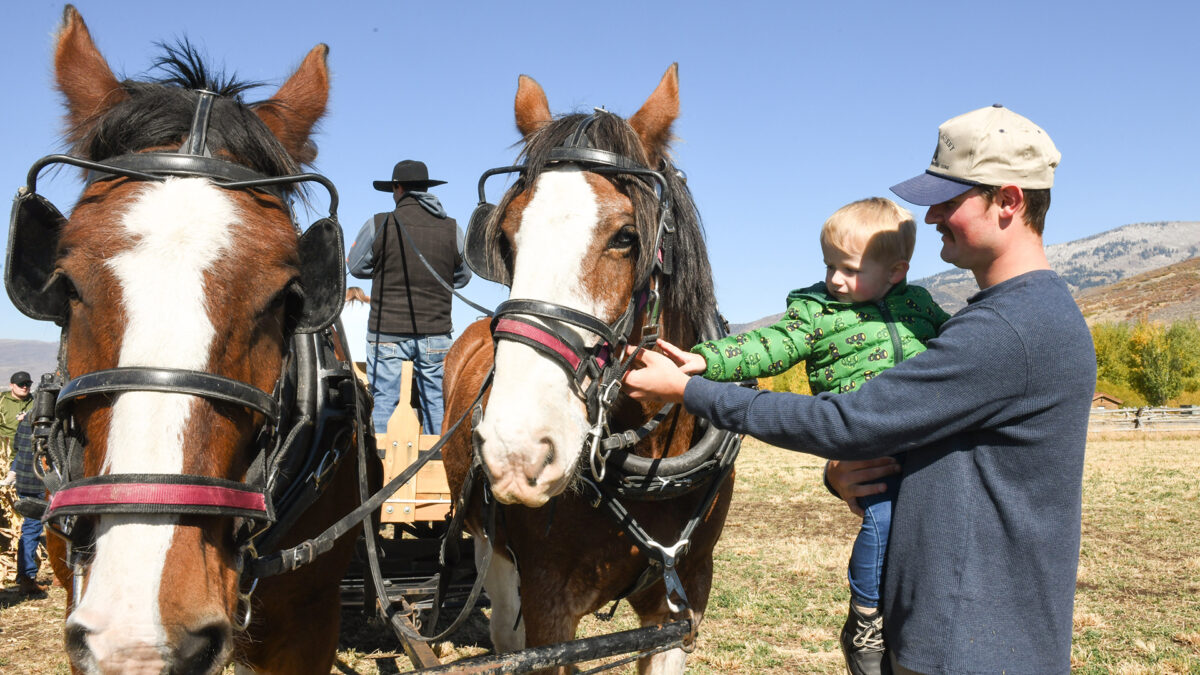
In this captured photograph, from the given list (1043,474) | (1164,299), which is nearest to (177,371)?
(1043,474)

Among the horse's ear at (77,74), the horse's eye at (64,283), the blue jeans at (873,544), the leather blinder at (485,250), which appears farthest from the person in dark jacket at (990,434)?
the horse's ear at (77,74)

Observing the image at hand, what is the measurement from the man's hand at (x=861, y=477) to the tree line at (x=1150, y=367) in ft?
146

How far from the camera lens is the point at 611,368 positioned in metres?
2.23

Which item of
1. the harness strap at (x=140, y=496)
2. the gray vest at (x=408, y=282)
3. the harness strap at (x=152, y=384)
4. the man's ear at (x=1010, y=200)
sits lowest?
the harness strap at (x=140, y=496)

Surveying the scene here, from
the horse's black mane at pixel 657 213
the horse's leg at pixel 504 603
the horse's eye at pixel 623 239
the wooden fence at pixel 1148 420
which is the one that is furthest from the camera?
the wooden fence at pixel 1148 420

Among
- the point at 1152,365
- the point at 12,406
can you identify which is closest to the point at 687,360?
the point at 12,406

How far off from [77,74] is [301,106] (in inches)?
24.2

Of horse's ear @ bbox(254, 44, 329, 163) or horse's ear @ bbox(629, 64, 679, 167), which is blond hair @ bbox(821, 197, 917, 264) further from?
horse's ear @ bbox(254, 44, 329, 163)

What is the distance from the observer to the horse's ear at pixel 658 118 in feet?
9.16

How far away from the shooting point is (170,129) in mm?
2043

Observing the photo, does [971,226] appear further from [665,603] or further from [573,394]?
[665,603]

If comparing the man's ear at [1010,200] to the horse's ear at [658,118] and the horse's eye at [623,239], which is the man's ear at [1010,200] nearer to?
the horse's eye at [623,239]

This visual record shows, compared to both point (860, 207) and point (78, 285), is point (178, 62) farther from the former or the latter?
point (860, 207)

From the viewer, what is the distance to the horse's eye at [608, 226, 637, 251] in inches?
92.4
